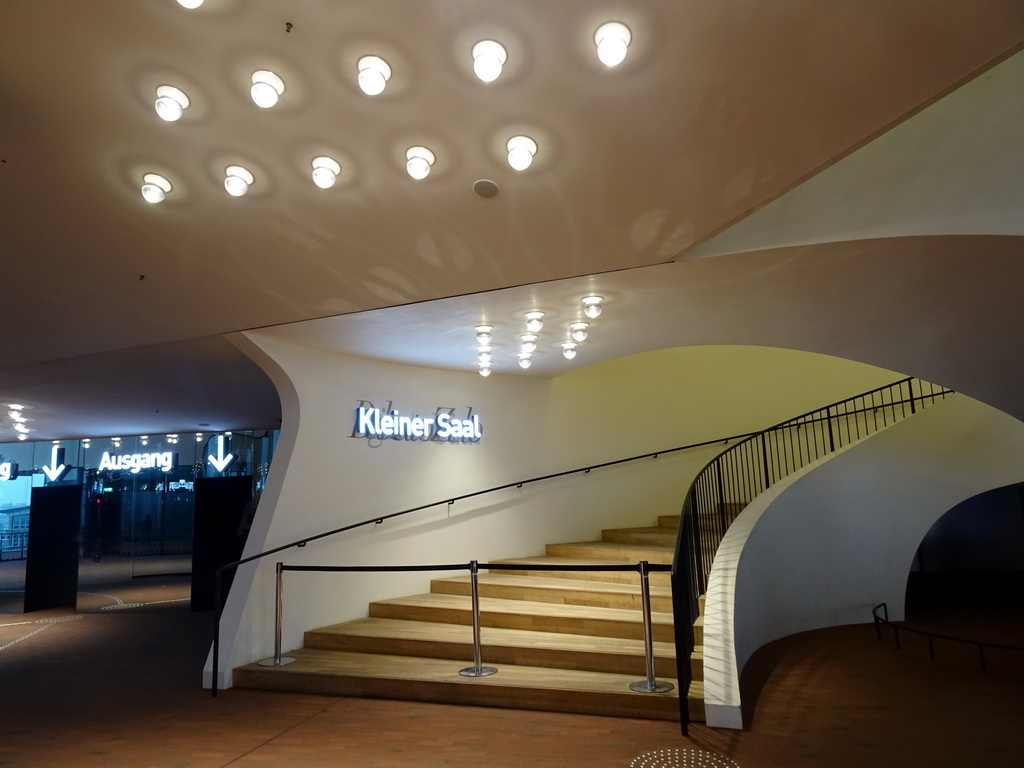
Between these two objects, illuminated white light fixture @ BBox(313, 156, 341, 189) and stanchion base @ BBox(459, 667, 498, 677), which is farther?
stanchion base @ BBox(459, 667, 498, 677)

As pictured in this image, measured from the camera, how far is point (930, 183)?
163 inches

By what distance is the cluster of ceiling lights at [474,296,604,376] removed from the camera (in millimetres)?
5809

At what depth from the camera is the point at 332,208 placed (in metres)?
3.70

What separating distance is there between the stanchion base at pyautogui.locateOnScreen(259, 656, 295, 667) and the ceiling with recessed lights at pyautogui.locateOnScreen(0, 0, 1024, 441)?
11.2ft

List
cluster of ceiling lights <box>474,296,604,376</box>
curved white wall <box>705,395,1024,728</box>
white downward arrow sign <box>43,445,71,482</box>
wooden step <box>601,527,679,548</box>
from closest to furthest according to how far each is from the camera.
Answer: cluster of ceiling lights <box>474,296,604,376</box>, curved white wall <box>705,395,1024,728</box>, wooden step <box>601,527,679,548</box>, white downward arrow sign <box>43,445,71,482</box>

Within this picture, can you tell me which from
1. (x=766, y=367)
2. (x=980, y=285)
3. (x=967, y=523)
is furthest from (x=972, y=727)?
(x=967, y=523)

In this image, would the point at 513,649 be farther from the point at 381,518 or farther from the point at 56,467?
the point at 56,467

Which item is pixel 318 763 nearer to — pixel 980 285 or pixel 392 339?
pixel 392 339

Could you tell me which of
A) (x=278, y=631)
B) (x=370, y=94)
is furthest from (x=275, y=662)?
(x=370, y=94)

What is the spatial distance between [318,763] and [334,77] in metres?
3.90

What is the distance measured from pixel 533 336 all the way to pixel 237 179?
12.6 ft

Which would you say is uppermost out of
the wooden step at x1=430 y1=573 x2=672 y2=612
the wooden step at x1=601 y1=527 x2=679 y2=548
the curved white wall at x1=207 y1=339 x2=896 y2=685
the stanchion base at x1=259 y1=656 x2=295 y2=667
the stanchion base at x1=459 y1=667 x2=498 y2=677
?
the curved white wall at x1=207 y1=339 x2=896 y2=685

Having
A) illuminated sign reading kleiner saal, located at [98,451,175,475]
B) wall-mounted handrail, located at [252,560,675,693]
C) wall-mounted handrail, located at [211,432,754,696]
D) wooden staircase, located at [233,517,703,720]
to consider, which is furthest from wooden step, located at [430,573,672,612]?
illuminated sign reading kleiner saal, located at [98,451,175,475]

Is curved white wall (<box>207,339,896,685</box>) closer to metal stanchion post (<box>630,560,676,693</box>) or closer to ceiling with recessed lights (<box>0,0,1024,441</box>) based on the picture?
ceiling with recessed lights (<box>0,0,1024,441</box>)
